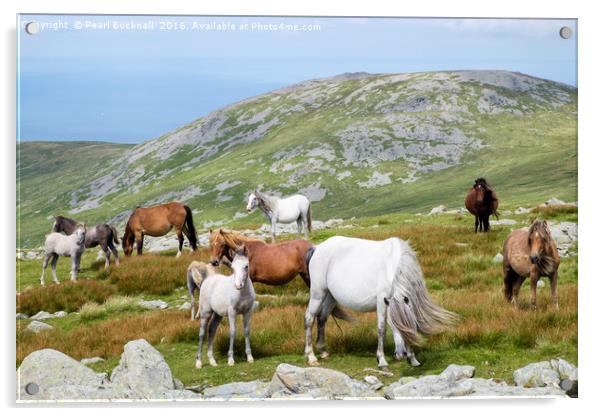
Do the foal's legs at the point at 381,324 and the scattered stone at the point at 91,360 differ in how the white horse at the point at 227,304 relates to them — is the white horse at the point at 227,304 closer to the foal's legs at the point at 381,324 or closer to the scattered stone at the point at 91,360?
the scattered stone at the point at 91,360

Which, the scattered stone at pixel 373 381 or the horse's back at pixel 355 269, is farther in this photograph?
the scattered stone at pixel 373 381

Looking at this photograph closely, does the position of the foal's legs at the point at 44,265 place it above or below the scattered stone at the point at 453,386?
above

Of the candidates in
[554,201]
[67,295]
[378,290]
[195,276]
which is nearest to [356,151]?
[554,201]

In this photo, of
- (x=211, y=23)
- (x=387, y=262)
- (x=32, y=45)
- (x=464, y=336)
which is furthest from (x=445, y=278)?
(x=32, y=45)

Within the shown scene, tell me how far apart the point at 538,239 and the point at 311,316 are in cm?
408

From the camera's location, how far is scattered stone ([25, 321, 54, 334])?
11.9 metres

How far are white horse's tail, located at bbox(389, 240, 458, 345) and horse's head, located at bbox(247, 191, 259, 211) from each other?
4.69m

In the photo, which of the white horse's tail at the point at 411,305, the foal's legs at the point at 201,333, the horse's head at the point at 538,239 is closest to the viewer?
the white horse's tail at the point at 411,305

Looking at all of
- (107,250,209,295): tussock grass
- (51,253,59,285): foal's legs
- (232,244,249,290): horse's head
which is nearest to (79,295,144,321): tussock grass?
(107,250,209,295): tussock grass

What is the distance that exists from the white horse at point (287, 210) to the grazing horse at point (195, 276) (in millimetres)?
1706

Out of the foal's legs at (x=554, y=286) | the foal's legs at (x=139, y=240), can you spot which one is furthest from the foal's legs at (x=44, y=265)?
the foal's legs at (x=554, y=286)

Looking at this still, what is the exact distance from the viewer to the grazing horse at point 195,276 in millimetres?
12512

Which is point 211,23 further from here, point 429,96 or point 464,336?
point 464,336
